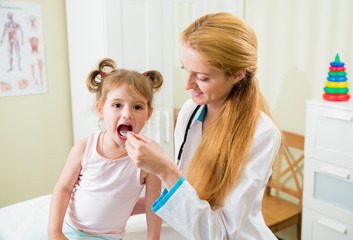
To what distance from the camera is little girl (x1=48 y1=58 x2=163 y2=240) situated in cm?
128

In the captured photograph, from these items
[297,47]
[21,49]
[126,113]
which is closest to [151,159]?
[126,113]

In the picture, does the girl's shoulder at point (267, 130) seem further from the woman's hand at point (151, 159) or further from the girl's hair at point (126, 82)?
the girl's hair at point (126, 82)

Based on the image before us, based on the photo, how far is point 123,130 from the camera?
1273mm

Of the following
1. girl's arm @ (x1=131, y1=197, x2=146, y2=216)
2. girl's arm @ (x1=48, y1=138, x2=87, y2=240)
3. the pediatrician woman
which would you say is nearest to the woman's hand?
the pediatrician woman

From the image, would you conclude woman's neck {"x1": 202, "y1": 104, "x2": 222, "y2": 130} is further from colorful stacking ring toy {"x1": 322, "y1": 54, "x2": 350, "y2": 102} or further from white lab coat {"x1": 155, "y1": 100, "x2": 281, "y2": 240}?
colorful stacking ring toy {"x1": 322, "y1": 54, "x2": 350, "y2": 102}

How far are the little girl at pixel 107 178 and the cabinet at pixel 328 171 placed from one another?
1183 millimetres

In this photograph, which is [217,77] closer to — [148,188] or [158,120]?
[148,188]

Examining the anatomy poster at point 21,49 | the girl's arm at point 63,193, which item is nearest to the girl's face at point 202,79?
the girl's arm at point 63,193

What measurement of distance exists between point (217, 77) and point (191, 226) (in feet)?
1.48

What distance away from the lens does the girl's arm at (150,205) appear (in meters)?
1.37

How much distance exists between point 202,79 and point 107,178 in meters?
0.51

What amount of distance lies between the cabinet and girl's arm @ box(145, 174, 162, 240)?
120 cm

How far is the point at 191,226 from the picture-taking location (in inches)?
42.4

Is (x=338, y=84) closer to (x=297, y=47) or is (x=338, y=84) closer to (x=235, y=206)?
(x=297, y=47)
